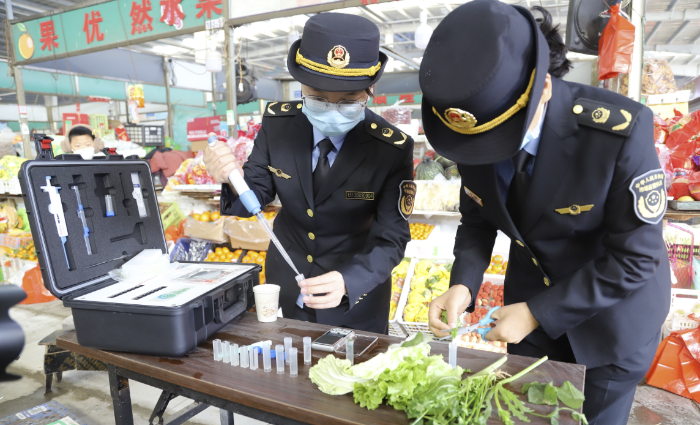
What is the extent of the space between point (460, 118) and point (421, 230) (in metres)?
2.54

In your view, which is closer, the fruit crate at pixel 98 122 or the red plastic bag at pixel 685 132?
the red plastic bag at pixel 685 132

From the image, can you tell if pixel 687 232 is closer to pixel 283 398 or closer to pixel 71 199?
pixel 283 398

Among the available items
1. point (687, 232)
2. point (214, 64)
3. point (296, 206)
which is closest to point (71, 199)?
point (296, 206)

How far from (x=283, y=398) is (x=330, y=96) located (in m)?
0.91

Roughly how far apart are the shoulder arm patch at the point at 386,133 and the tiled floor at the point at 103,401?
71.6 inches

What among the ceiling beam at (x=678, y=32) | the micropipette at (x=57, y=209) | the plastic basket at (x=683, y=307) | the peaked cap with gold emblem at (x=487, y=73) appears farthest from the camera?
the ceiling beam at (x=678, y=32)

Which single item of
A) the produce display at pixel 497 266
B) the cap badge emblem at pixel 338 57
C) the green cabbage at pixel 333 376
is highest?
the cap badge emblem at pixel 338 57

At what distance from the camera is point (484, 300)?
9.10 ft

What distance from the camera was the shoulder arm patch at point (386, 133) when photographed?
1.53 meters

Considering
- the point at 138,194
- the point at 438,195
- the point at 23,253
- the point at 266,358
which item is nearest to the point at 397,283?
the point at 438,195

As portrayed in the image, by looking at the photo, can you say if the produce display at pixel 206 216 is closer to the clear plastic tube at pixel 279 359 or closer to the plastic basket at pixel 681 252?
the clear plastic tube at pixel 279 359

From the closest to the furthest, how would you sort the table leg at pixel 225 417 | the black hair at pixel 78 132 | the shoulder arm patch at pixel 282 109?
the shoulder arm patch at pixel 282 109 → the table leg at pixel 225 417 → the black hair at pixel 78 132

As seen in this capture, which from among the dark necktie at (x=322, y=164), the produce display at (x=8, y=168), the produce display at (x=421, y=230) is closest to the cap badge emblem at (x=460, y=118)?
the dark necktie at (x=322, y=164)

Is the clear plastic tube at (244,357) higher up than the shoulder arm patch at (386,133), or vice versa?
the shoulder arm patch at (386,133)
